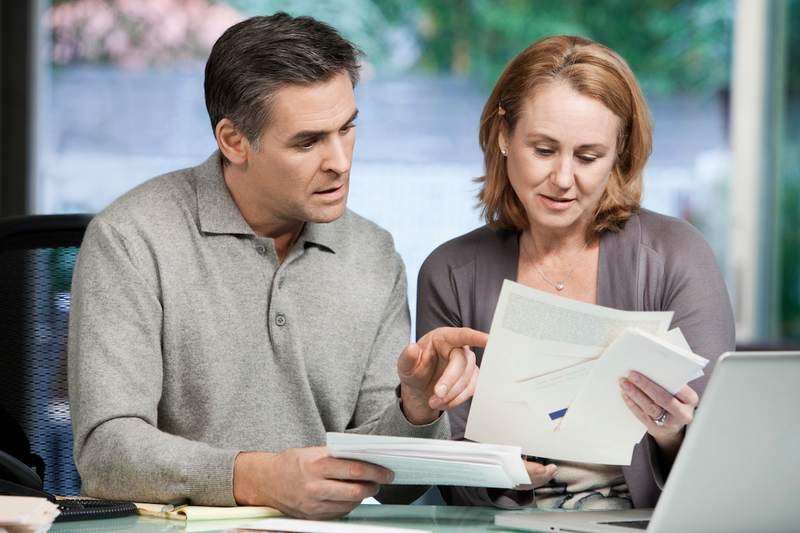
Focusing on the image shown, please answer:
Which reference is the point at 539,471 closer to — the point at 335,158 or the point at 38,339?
the point at 335,158

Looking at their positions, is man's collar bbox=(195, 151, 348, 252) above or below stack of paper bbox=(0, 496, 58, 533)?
above

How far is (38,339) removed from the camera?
1.87 meters

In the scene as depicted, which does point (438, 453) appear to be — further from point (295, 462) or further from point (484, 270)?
point (484, 270)

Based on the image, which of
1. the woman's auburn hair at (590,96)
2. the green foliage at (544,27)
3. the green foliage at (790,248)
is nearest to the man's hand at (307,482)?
the woman's auburn hair at (590,96)

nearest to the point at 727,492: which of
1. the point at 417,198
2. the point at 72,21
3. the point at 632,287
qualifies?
the point at 632,287

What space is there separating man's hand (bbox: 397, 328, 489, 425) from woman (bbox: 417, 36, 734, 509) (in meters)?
0.17

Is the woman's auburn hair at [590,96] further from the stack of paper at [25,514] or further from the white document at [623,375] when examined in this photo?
the stack of paper at [25,514]

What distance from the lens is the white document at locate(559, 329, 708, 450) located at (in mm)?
1284

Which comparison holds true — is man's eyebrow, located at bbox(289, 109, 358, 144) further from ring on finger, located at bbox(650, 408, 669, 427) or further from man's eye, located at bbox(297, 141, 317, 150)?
ring on finger, located at bbox(650, 408, 669, 427)

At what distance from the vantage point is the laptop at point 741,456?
46.6 inches

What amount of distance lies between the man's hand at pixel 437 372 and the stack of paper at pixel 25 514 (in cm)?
54

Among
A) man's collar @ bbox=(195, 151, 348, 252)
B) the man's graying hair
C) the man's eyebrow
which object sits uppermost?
the man's graying hair

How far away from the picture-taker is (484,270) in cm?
191

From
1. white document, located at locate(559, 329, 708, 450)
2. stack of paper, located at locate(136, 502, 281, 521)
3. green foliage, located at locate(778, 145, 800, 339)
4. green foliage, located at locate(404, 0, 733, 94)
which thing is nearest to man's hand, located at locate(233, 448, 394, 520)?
stack of paper, located at locate(136, 502, 281, 521)
